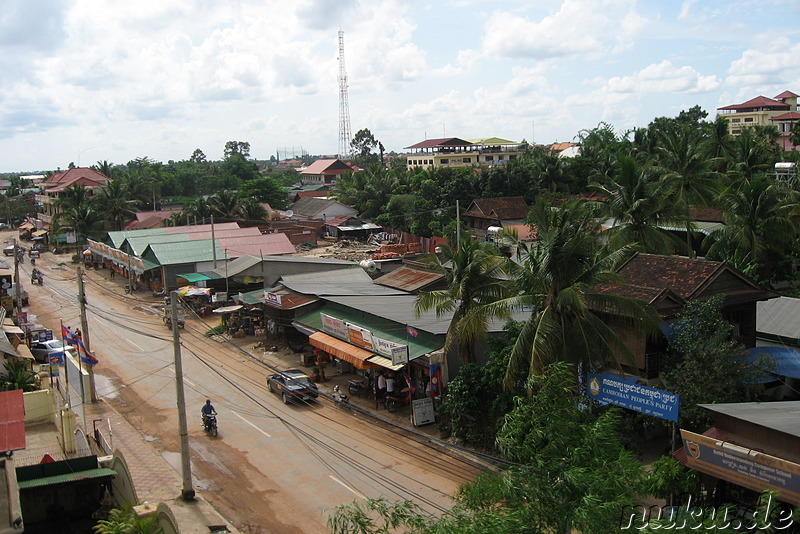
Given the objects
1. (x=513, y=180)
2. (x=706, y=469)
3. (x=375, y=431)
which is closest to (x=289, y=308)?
(x=375, y=431)

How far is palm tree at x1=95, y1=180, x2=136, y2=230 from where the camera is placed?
76.4 meters

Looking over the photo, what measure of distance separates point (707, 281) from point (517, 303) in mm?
6776

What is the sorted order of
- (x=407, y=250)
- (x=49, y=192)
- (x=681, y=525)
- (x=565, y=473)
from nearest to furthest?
(x=681, y=525)
(x=565, y=473)
(x=407, y=250)
(x=49, y=192)

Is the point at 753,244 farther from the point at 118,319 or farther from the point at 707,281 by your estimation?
the point at 118,319

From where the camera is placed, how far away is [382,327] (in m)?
27.0

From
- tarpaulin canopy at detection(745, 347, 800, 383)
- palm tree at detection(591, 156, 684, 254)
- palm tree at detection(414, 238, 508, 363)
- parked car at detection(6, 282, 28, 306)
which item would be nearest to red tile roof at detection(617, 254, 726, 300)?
tarpaulin canopy at detection(745, 347, 800, 383)

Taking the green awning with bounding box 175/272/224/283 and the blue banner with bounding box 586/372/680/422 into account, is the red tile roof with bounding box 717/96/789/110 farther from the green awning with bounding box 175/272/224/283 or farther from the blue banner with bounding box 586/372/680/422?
the blue banner with bounding box 586/372/680/422

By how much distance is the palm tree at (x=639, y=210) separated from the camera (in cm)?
2872

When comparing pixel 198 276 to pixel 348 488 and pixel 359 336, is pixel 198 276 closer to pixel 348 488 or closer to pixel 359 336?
pixel 359 336

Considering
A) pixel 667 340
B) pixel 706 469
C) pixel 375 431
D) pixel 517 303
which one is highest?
pixel 517 303

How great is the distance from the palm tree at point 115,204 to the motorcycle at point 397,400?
5984 cm

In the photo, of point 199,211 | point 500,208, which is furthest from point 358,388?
point 199,211

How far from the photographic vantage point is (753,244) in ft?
106

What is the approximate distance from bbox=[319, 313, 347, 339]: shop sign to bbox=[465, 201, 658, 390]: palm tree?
371 inches
